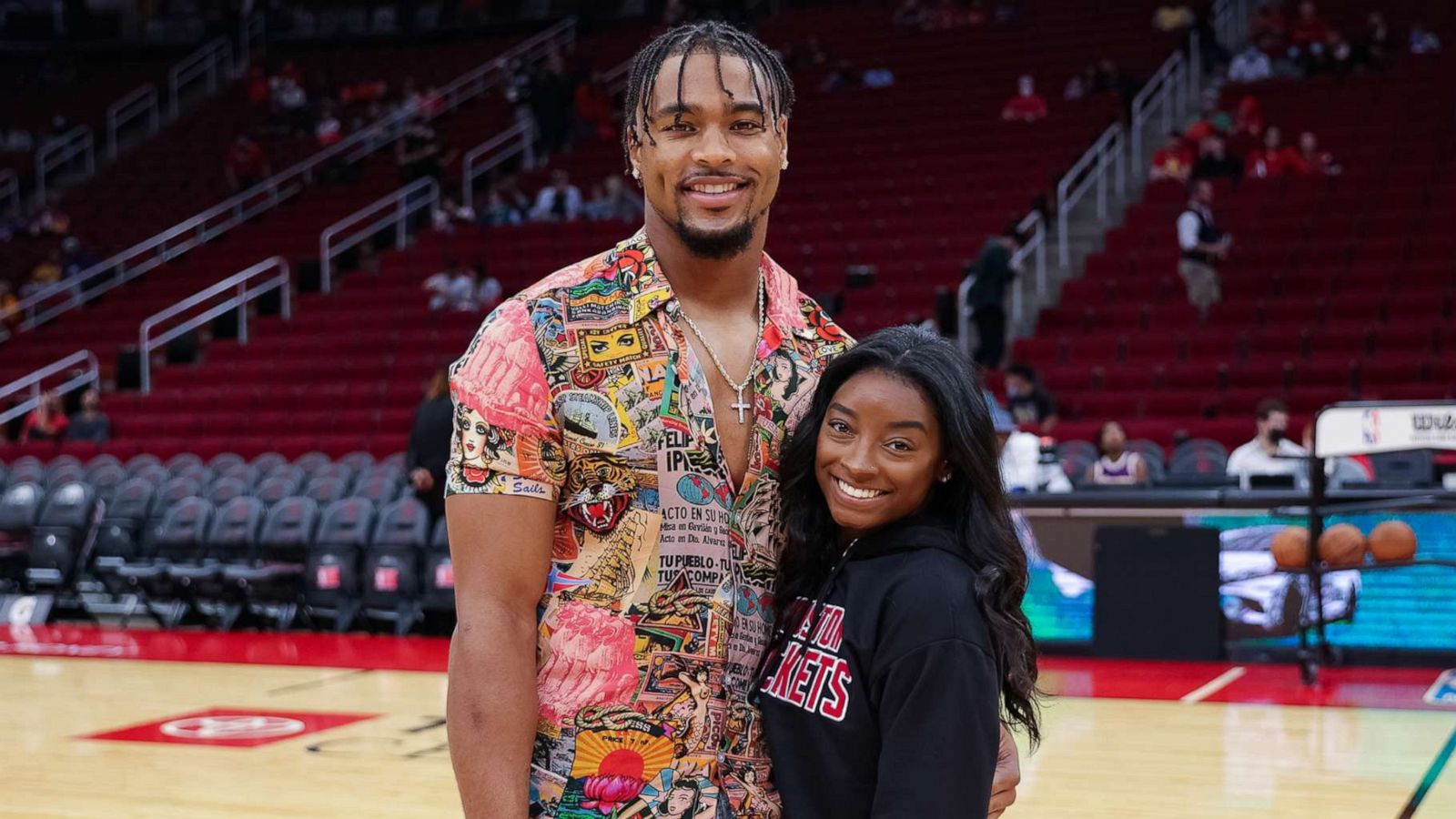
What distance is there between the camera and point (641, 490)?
66.4 inches

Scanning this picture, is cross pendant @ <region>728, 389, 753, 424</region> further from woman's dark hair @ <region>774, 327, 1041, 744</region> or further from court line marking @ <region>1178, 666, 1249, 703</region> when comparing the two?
court line marking @ <region>1178, 666, 1249, 703</region>

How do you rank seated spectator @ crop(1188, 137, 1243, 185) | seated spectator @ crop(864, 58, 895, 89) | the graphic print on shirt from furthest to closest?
seated spectator @ crop(864, 58, 895, 89), seated spectator @ crop(1188, 137, 1243, 185), the graphic print on shirt

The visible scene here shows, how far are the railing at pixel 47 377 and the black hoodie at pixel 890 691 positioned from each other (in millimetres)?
13434

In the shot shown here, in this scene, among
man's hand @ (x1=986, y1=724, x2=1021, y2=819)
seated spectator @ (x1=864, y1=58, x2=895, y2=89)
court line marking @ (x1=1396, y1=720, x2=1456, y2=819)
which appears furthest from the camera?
seated spectator @ (x1=864, y1=58, x2=895, y2=89)

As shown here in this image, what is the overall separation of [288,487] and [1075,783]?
6.79 meters

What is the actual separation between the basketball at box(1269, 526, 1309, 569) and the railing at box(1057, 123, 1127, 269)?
6.68 meters

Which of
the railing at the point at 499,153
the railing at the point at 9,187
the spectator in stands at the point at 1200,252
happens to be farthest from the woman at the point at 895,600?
the railing at the point at 9,187

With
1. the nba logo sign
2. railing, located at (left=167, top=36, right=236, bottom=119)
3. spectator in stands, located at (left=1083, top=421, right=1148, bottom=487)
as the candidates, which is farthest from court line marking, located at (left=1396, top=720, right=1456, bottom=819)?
railing, located at (left=167, top=36, right=236, bottom=119)

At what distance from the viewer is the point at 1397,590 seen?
23.8ft

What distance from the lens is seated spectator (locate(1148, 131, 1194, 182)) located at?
1375 cm

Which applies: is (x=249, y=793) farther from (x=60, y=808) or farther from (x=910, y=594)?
(x=910, y=594)

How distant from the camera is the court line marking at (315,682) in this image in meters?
7.12

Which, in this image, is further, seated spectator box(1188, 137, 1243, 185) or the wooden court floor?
seated spectator box(1188, 137, 1243, 185)

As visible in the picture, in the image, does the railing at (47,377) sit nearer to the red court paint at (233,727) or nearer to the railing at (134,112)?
the railing at (134,112)
